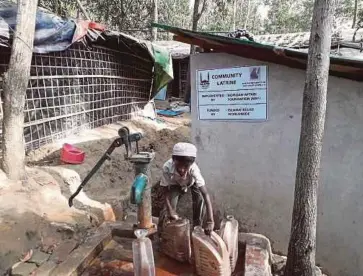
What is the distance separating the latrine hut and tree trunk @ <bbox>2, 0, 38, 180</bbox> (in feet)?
0.88

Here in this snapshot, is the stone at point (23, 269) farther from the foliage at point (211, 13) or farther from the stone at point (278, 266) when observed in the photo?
the foliage at point (211, 13)

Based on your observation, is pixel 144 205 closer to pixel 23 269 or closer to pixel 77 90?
pixel 23 269

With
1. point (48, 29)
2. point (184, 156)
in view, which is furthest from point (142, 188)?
point (48, 29)

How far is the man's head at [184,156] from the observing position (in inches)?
114

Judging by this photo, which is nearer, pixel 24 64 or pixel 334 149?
pixel 334 149

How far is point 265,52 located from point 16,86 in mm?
3228

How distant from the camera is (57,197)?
420cm

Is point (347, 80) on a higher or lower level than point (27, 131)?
higher

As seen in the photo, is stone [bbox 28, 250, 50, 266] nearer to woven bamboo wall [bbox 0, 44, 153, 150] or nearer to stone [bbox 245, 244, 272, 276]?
stone [bbox 245, 244, 272, 276]

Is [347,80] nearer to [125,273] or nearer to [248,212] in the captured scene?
[248,212]

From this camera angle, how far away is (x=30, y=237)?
10.6 ft

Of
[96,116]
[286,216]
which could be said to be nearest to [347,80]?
[286,216]

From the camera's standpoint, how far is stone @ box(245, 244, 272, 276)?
2551 millimetres

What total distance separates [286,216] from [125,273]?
92.5 inches
